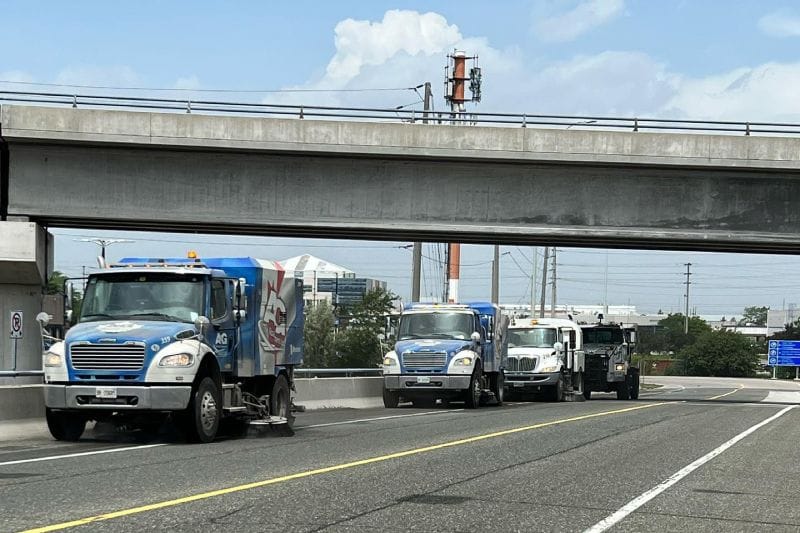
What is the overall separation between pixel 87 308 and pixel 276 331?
12.8 feet

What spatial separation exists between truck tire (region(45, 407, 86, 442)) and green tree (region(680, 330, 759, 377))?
4951 inches

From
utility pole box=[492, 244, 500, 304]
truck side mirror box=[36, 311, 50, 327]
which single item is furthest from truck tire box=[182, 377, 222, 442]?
utility pole box=[492, 244, 500, 304]

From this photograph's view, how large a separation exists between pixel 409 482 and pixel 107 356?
21.1 feet

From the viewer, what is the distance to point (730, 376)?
136m

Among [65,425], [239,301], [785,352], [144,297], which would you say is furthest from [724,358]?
[65,425]

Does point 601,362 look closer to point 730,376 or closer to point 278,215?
point 278,215

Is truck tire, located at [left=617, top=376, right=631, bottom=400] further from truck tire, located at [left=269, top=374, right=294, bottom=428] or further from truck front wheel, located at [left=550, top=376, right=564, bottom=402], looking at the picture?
truck tire, located at [left=269, top=374, right=294, bottom=428]

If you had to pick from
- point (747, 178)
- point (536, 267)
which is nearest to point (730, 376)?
point (536, 267)

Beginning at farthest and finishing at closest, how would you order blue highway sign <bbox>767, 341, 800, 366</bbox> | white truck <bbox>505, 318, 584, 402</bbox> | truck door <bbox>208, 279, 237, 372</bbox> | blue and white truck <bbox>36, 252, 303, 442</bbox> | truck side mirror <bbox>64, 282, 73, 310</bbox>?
blue highway sign <bbox>767, 341, 800, 366</bbox> → white truck <bbox>505, 318, 584, 402</bbox> → truck door <bbox>208, 279, 237, 372</bbox> → truck side mirror <bbox>64, 282, 73, 310</bbox> → blue and white truck <bbox>36, 252, 303, 442</bbox>

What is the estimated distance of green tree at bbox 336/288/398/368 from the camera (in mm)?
102000

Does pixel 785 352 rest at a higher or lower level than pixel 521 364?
lower

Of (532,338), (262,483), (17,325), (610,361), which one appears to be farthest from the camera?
(610,361)

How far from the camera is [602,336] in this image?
4625 centimetres

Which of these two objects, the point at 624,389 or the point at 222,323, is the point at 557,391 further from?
the point at 222,323
